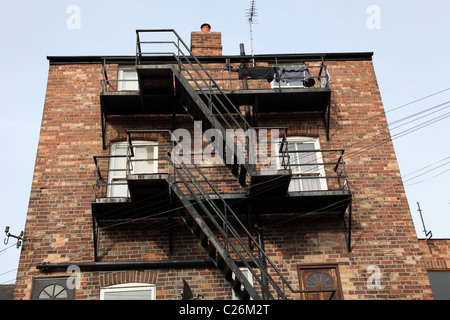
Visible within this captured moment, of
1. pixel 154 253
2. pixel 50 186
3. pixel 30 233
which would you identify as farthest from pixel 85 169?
pixel 154 253

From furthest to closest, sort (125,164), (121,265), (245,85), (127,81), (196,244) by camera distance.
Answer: (127,81) < (245,85) < (125,164) < (196,244) < (121,265)

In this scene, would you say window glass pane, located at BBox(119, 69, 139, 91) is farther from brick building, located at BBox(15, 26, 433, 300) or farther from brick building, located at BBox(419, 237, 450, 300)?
brick building, located at BBox(419, 237, 450, 300)

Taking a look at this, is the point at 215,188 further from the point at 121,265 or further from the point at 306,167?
the point at 121,265

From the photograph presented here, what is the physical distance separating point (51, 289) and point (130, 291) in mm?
1650

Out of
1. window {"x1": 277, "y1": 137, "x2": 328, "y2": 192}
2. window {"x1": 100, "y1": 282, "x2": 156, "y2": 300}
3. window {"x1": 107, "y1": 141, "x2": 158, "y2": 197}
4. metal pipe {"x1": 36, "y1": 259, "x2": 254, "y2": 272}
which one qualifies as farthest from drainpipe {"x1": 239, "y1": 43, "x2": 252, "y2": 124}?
window {"x1": 100, "y1": 282, "x2": 156, "y2": 300}

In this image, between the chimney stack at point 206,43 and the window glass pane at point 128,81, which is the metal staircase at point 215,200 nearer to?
the window glass pane at point 128,81

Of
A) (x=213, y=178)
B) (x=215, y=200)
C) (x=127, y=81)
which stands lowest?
(x=215, y=200)

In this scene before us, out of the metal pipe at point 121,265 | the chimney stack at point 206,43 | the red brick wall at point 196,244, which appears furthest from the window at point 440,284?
the chimney stack at point 206,43

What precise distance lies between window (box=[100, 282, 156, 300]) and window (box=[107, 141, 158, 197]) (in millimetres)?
→ 2145

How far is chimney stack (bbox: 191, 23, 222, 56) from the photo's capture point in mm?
14344

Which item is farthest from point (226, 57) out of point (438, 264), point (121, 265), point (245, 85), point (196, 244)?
point (438, 264)

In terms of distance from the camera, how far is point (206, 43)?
47.5 feet

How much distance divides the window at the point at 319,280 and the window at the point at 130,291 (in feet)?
10.4
